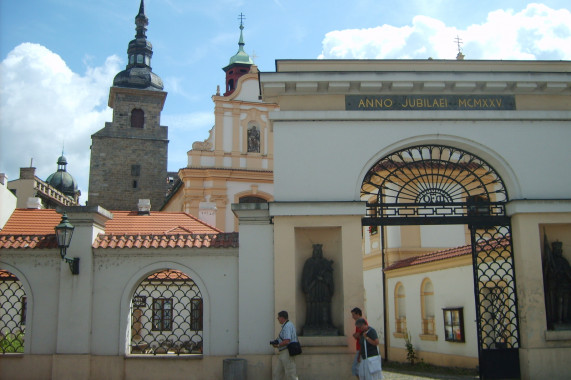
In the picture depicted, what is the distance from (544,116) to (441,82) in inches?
86.0

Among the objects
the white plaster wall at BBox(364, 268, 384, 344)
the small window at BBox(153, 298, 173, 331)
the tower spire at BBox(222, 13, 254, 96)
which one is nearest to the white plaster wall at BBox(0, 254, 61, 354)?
the small window at BBox(153, 298, 173, 331)

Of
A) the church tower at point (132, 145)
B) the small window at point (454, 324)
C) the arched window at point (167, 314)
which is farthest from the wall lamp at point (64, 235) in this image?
the church tower at point (132, 145)

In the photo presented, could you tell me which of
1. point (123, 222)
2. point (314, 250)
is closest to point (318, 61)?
point (314, 250)

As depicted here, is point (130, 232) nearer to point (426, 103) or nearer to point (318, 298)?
point (318, 298)

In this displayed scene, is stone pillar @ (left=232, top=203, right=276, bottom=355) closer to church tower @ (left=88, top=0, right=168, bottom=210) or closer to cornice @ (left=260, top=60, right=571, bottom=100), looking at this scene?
cornice @ (left=260, top=60, right=571, bottom=100)

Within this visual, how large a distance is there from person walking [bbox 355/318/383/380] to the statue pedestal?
6.78ft

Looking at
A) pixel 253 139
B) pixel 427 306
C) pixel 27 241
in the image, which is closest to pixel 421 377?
pixel 427 306

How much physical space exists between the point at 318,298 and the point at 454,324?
24.0 ft

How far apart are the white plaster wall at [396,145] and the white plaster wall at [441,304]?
4.78 m

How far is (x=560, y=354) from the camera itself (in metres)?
11.1

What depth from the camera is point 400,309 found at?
2122 cm

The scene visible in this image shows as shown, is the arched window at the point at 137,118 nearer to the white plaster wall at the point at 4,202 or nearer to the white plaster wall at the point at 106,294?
the white plaster wall at the point at 4,202

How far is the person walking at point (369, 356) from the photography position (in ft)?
28.8

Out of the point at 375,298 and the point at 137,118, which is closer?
the point at 375,298
